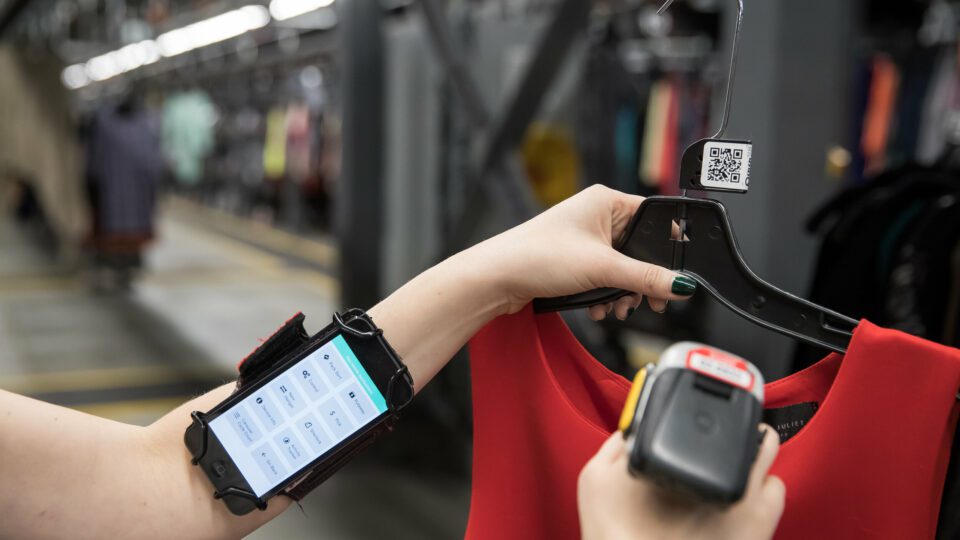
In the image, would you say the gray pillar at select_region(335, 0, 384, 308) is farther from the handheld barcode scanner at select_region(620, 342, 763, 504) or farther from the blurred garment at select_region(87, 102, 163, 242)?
the blurred garment at select_region(87, 102, 163, 242)

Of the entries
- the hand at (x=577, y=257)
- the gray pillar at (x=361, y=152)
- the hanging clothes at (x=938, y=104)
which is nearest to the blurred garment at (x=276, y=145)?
the gray pillar at (x=361, y=152)

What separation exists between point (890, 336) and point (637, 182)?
3.53 meters

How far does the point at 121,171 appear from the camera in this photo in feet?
20.6

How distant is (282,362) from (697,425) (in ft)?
1.38

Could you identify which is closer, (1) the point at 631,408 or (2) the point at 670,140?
(1) the point at 631,408

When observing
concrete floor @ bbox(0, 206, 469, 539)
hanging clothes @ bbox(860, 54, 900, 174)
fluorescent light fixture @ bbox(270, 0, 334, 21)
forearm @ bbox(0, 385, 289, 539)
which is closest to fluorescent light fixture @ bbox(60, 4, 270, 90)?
fluorescent light fixture @ bbox(270, 0, 334, 21)

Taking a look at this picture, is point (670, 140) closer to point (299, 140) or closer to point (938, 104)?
point (938, 104)

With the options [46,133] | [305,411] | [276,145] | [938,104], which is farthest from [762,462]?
[276,145]

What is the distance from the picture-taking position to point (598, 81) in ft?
11.3

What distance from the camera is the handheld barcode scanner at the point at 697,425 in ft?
1.66

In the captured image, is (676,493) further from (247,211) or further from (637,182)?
(247,211)

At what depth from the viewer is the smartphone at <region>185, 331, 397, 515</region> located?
0.80m

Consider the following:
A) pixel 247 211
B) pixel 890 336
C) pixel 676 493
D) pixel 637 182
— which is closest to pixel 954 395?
pixel 890 336

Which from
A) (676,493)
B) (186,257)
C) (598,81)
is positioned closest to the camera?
(676,493)
